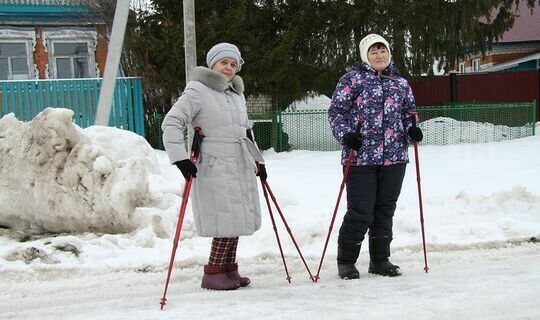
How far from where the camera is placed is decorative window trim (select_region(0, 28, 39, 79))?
16.8 meters

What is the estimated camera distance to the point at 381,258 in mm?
4164

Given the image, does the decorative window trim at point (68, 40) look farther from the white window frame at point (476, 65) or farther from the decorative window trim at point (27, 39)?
the white window frame at point (476, 65)

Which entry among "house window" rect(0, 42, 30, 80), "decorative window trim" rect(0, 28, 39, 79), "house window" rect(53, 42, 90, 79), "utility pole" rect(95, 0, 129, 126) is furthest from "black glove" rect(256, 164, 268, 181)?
"house window" rect(0, 42, 30, 80)

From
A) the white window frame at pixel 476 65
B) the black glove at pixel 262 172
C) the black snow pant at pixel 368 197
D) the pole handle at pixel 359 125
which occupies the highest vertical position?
the white window frame at pixel 476 65

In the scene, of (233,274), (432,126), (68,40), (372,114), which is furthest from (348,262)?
(68,40)

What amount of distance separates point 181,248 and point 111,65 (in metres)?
5.21

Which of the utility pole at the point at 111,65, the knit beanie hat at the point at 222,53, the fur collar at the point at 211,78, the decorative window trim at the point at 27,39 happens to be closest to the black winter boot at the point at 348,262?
the fur collar at the point at 211,78

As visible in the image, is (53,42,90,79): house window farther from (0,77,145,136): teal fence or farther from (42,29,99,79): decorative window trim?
(0,77,145,136): teal fence

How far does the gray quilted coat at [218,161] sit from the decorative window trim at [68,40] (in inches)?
566

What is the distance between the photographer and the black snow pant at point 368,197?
399 centimetres

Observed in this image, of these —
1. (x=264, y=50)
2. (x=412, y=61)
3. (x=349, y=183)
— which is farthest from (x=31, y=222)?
(x=412, y=61)

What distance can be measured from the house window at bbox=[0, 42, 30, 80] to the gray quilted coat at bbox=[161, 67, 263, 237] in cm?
1534

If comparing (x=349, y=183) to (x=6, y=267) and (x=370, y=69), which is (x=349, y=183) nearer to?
(x=370, y=69)

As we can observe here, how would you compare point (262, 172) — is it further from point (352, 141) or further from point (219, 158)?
point (352, 141)
